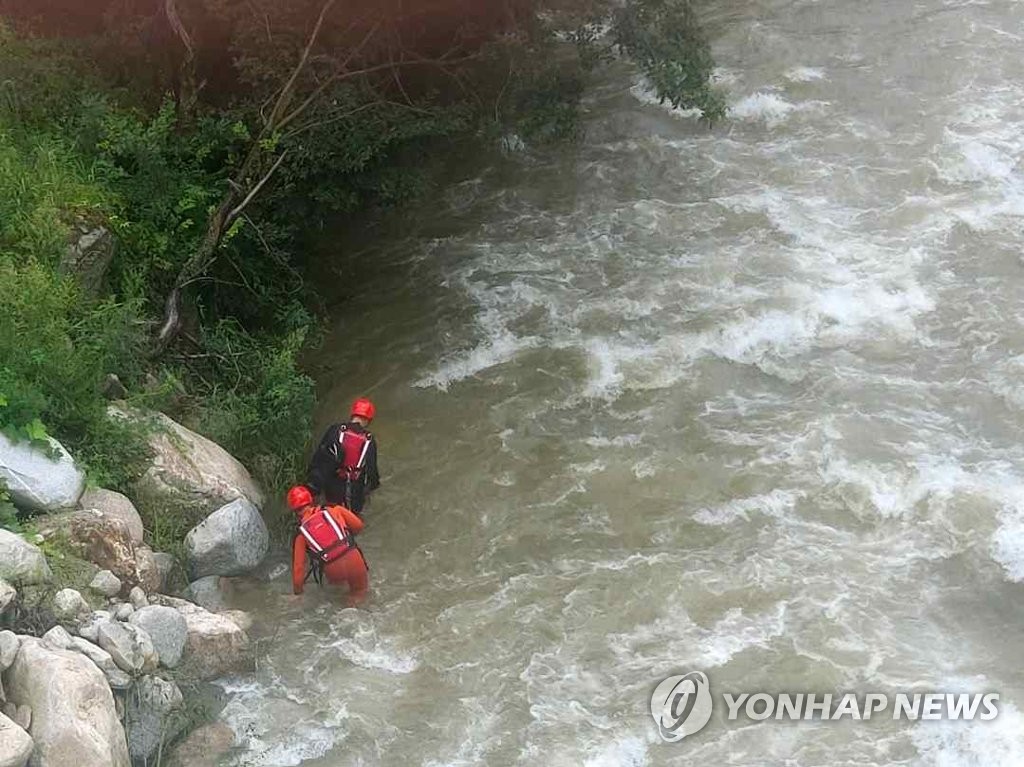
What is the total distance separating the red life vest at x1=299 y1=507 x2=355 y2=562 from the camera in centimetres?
693

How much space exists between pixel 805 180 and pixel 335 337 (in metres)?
5.23

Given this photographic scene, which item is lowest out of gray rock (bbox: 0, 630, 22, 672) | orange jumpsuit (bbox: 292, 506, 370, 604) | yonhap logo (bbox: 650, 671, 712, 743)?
yonhap logo (bbox: 650, 671, 712, 743)

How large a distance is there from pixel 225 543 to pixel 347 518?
84 cm

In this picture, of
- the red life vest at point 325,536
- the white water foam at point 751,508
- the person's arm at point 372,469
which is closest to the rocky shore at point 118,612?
the red life vest at point 325,536

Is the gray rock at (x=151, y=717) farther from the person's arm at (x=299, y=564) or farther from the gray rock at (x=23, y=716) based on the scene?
the person's arm at (x=299, y=564)

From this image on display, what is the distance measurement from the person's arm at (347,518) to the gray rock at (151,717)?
1.63 metres

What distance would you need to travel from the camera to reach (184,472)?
710 centimetres

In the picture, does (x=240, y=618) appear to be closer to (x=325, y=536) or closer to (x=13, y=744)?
(x=325, y=536)

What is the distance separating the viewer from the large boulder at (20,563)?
5523mm

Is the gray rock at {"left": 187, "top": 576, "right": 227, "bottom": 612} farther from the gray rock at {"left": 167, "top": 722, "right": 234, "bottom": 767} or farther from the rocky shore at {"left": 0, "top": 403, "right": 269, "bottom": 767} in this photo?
the gray rock at {"left": 167, "top": 722, "right": 234, "bottom": 767}

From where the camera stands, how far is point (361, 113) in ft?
32.4

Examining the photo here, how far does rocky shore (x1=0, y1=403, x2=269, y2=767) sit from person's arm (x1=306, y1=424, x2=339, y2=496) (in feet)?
1.86

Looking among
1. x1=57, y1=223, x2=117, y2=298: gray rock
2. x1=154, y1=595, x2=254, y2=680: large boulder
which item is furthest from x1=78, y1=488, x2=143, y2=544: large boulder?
x1=57, y1=223, x2=117, y2=298: gray rock

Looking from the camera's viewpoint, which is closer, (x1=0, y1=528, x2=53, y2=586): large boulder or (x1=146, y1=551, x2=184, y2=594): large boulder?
(x1=0, y1=528, x2=53, y2=586): large boulder
